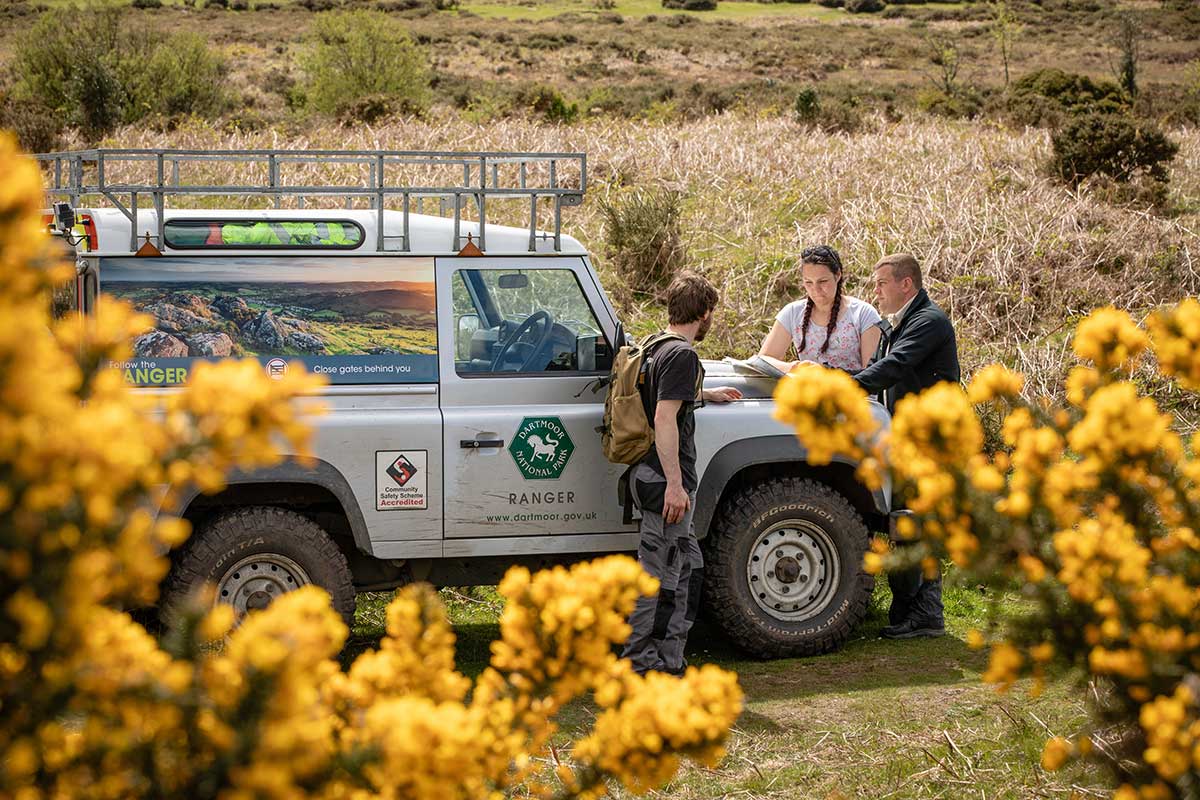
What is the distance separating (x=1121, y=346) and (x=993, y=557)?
2.12ft

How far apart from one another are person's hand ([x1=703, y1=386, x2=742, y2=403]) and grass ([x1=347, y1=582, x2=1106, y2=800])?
4.30 ft

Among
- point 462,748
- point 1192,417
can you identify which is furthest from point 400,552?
point 1192,417

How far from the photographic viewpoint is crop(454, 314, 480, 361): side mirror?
5.59m

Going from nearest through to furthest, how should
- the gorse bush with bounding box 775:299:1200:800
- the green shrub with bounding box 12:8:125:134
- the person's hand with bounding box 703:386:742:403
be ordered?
1. the gorse bush with bounding box 775:299:1200:800
2. the person's hand with bounding box 703:386:742:403
3. the green shrub with bounding box 12:8:125:134

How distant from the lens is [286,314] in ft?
17.7

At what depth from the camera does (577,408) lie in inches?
224

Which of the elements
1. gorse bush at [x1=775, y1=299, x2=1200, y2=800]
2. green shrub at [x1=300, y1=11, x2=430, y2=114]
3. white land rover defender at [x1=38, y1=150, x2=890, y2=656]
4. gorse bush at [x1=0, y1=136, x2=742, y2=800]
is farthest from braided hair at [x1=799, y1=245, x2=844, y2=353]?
green shrub at [x1=300, y1=11, x2=430, y2=114]

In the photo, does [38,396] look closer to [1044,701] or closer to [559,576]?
[559,576]

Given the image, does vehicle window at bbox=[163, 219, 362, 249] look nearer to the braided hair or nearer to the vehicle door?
the vehicle door

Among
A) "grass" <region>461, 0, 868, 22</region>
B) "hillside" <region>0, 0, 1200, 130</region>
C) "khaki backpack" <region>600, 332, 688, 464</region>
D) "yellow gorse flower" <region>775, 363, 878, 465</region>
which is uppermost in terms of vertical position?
"grass" <region>461, 0, 868, 22</region>

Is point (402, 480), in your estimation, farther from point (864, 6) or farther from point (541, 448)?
point (864, 6)

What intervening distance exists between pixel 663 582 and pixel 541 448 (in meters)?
0.79

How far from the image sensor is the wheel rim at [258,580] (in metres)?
5.41

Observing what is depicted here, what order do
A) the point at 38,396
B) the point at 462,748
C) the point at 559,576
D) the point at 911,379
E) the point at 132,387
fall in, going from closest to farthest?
the point at 38,396 → the point at 462,748 → the point at 559,576 → the point at 132,387 → the point at 911,379
